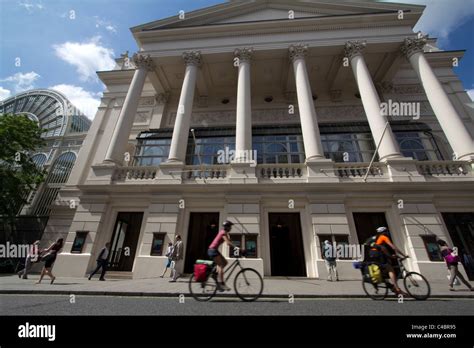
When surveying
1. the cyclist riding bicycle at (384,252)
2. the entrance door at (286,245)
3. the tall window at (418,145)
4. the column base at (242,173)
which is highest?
the tall window at (418,145)

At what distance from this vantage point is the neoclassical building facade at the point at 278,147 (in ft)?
35.3

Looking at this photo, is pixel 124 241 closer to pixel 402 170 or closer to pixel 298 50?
pixel 402 170

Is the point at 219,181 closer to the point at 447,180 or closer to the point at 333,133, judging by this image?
the point at 333,133

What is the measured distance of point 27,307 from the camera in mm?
4914

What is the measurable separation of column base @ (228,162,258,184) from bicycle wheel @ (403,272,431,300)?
23.1 ft

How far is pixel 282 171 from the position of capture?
484 inches

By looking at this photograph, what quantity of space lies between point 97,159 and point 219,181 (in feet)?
34.1

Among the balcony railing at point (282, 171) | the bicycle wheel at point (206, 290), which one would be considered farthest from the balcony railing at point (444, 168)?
the bicycle wheel at point (206, 290)

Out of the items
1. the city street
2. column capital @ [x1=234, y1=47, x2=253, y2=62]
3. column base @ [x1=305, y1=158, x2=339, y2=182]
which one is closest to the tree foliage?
the city street

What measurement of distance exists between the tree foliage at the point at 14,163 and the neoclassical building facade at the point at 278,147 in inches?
129

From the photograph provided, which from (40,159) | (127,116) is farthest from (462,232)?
(40,159)

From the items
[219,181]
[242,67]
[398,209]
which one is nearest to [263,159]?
[219,181]

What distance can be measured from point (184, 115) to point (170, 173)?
161 inches

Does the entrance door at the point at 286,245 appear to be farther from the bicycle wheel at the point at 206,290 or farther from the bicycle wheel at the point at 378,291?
the bicycle wheel at the point at 206,290
